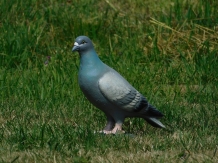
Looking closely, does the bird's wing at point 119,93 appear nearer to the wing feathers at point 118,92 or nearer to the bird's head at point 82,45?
the wing feathers at point 118,92

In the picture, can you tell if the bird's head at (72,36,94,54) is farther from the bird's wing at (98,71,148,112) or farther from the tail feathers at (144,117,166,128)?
the tail feathers at (144,117,166,128)

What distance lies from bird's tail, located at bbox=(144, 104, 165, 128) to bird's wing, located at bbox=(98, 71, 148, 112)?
79mm

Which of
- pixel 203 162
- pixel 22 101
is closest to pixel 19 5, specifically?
pixel 22 101

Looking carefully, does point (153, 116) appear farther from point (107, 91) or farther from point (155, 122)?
point (107, 91)

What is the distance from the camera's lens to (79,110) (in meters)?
5.89

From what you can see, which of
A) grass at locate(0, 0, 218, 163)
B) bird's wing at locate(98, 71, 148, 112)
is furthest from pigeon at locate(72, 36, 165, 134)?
grass at locate(0, 0, 218, 163)

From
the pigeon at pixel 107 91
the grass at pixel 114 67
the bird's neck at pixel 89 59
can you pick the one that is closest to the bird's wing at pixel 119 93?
the pigeon at pixel 107 91

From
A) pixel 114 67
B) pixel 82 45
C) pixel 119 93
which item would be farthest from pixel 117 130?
pixel 114 67

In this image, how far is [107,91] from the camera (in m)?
4.80

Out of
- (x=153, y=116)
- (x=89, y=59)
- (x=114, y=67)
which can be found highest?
(x=89, y=59)

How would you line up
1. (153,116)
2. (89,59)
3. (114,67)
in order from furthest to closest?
1. (114,67)
2. (153,116)
3. (89,59)

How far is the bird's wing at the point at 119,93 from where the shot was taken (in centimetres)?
480

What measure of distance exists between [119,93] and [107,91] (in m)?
0.10

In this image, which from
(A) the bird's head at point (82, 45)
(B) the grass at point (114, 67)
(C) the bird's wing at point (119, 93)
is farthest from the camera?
(A) the bird's head at point (82, 45)
